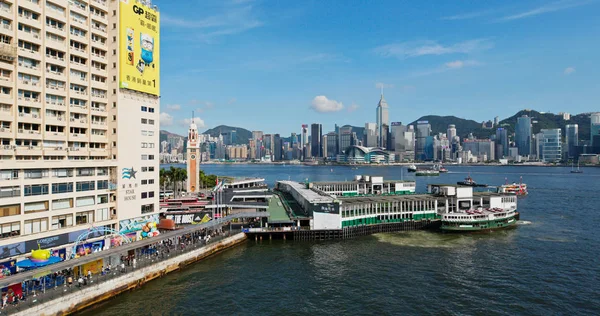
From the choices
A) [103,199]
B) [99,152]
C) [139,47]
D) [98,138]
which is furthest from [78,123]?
[139,47]

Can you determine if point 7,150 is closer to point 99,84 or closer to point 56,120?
point 56,120

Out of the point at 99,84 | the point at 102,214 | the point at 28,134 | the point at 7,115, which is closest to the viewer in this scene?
the point at 7,115

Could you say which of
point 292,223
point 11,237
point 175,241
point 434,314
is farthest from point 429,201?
point 11,237

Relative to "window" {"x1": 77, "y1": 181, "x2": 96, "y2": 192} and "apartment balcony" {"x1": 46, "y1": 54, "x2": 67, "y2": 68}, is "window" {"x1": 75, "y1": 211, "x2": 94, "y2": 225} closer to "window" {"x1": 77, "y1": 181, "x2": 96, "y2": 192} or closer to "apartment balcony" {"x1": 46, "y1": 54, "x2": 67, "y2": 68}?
"window" {"x1": 77, "y1": 181, "x2": 96, "y2": 192}

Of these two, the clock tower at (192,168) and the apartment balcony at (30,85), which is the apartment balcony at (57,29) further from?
the clock tower at (192,168)

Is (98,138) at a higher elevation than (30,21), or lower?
lower

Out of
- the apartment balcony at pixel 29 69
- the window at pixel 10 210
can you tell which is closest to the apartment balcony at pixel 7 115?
the apartment balcony at pixel 29 69

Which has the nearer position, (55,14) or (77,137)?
(55,14)

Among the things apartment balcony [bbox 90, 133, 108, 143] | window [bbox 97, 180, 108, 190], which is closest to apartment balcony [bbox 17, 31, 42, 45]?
apartment balcony [bbox 90, 133, 108, 143]
